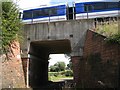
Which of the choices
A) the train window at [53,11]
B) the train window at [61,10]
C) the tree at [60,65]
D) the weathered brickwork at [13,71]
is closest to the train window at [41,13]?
the train window at [53,11]

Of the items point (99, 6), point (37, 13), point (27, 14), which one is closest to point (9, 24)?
point (37, 13)

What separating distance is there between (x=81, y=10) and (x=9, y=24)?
8073 millimetres

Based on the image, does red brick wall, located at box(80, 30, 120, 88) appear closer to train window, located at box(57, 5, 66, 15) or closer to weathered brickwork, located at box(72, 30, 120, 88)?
weathered brickwork, located at box(72, 30, 120, 88)

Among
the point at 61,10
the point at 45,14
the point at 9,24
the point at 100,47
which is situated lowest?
the point at 100,47

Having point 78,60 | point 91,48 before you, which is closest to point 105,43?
point 91,48

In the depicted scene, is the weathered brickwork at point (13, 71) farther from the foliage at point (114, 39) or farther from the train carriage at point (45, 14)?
the foliage at point (114, 39)

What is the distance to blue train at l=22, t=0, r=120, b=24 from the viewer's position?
992 inches

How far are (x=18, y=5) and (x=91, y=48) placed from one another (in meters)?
6.39

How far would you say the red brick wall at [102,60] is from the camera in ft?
49.1

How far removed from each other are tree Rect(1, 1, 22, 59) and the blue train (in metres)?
5.62

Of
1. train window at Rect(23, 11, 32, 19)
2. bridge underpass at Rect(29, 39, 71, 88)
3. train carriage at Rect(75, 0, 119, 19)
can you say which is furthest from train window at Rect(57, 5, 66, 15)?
train window at Rect(23, 11, 32, 19)

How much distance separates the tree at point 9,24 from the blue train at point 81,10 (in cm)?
562

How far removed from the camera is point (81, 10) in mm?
25422

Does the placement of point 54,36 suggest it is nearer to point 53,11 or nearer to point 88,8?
point 53,11
